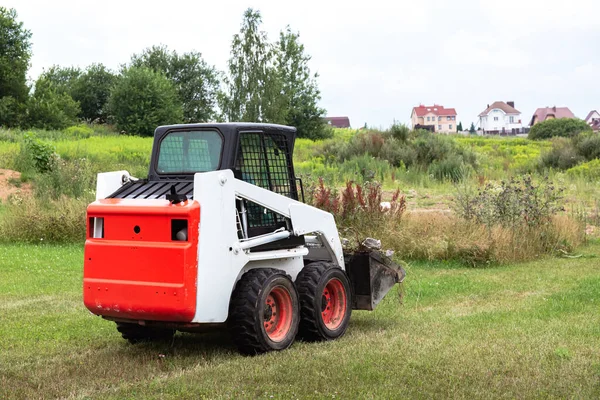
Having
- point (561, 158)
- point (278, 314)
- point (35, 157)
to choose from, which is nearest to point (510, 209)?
point (278, 314)

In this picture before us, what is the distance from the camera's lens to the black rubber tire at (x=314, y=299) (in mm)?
7645

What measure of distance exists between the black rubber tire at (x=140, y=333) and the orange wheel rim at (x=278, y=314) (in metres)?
1.26

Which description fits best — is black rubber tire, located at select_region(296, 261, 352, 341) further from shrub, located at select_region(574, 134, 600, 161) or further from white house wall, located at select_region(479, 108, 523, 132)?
white house wall, located at select_region(479, 108, 523, 132)

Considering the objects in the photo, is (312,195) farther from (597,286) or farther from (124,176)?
(124,176)

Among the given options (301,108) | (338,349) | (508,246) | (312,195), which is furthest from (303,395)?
(301,108)

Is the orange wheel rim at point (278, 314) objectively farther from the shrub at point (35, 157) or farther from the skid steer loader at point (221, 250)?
the shrub at point (35, 157)

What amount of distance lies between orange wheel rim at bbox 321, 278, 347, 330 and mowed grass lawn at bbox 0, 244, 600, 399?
8.5 inches

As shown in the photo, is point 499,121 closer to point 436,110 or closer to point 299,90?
point 436,110

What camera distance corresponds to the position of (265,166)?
7.78 metres

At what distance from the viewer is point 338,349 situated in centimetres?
726

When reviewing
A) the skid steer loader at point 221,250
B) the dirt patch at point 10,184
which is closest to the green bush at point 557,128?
the dirt patch at point 10,184

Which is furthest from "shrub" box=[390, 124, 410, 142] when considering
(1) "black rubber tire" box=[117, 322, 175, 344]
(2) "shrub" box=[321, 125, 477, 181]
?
(1) "black rubber tire" box=[117, 322, 175, 344]

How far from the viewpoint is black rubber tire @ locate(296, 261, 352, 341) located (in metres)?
7.64

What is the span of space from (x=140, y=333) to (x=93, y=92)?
212 feet
